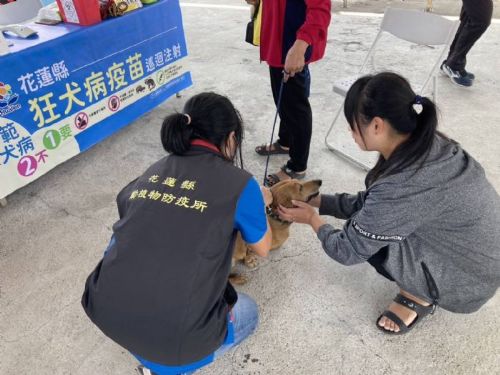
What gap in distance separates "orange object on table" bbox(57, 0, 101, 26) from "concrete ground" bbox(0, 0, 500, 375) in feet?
2.95

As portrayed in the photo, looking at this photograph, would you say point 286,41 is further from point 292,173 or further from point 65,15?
point 65,15

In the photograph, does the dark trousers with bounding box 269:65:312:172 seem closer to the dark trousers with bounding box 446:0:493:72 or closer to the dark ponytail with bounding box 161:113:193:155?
the dark ponytail with bounding box 161:113:193:155

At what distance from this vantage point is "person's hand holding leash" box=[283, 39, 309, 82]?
5.94ft

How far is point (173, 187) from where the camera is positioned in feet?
3.49

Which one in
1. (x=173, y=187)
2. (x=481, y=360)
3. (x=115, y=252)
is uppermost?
(x=173, y=187)

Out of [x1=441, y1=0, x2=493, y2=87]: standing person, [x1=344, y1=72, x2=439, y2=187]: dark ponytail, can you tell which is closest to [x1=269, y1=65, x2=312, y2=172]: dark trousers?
[x1=344, y1=72, x2=439, y2=187]: dark ponytail

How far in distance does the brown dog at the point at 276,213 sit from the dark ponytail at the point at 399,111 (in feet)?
1.70

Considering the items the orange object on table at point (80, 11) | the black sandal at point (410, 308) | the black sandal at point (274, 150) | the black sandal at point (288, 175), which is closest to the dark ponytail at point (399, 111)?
the black sandal at point (410, 308)

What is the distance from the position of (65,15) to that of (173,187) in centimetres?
219

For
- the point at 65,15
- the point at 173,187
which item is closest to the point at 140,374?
the point at 173,187

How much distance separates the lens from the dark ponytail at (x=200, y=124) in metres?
1.09

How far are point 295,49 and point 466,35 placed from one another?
246 cm

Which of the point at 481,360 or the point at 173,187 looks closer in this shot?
the point at 173,187

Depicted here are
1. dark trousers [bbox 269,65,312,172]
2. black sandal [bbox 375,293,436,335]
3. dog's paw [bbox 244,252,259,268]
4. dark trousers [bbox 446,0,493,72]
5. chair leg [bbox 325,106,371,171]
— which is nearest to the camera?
black sandal [bbox 375,293,436,335]
